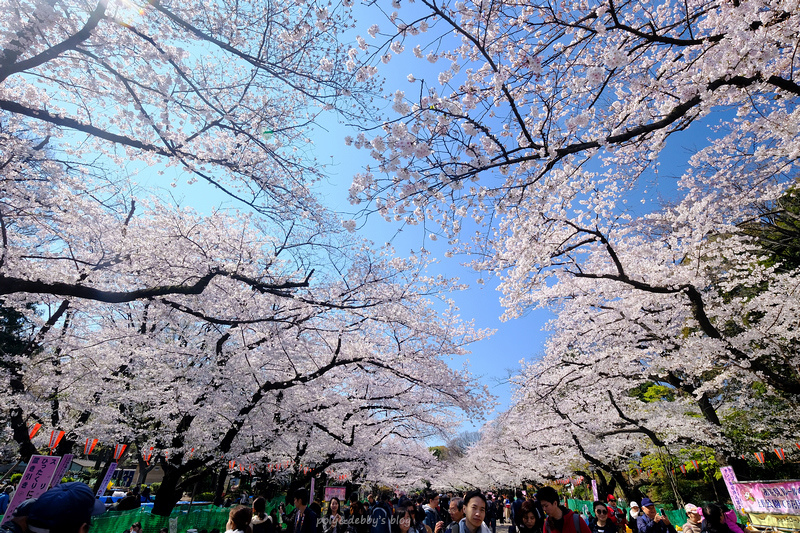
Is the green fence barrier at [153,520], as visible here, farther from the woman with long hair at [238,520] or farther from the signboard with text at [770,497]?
the signboard with text at [770,497]

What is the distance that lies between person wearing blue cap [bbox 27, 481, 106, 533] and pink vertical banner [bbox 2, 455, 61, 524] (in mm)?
6876

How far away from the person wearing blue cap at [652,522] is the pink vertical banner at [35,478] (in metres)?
10.3

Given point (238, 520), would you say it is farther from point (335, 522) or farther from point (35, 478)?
A: point (35, 478)

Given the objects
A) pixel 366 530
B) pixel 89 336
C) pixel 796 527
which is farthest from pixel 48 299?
pixel 796 527

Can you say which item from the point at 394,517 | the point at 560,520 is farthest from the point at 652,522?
the point at 560,520

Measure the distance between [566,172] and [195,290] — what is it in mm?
6392

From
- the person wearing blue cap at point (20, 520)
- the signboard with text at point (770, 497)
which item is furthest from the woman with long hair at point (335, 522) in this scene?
the signboard with text at point (770, 497)

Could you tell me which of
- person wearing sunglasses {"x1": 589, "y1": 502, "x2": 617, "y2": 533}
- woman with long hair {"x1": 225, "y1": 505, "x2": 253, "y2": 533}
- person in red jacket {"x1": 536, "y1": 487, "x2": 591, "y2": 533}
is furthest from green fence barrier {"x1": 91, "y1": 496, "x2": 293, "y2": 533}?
person wearing sunglasses {"x1": 589, "y1": 502, "x2": 617, "y2": 533}

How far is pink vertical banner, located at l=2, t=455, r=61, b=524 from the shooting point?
21.4 ft

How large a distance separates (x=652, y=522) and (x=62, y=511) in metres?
8.70

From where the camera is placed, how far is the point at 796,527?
25.8 ft

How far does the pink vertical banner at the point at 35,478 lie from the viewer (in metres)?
6.54

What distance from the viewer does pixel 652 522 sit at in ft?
22.8

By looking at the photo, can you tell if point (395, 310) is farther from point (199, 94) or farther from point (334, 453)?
point (334, 453)
